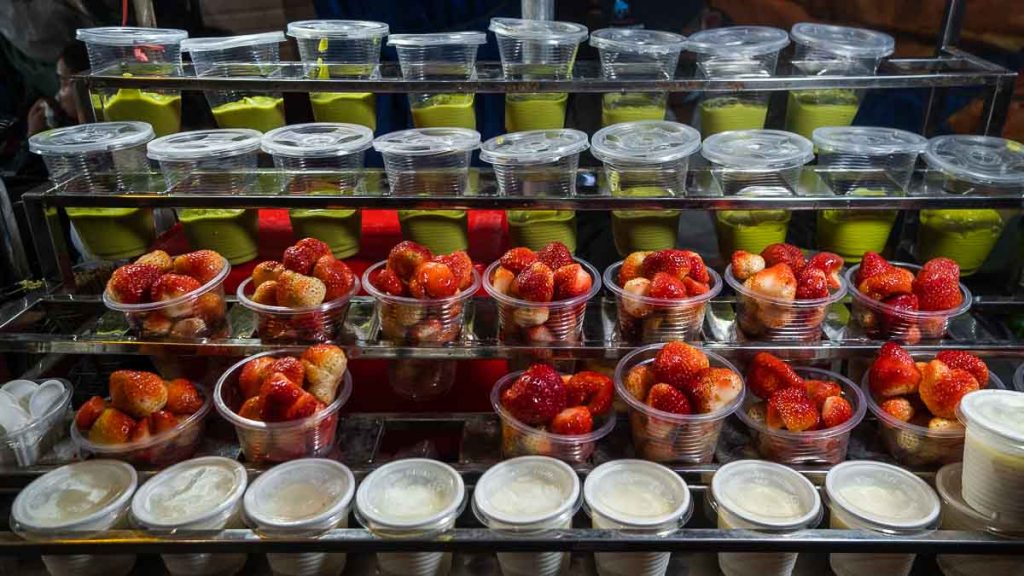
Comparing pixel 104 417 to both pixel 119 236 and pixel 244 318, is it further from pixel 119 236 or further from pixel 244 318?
pixel 119 236

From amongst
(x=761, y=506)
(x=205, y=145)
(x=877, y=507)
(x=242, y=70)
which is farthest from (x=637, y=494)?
(x=242, y=70)

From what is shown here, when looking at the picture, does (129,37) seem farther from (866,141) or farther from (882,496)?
(882,496)

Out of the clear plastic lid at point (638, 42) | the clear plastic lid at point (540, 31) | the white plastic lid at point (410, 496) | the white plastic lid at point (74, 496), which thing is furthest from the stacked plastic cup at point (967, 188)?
the white plastic lid at point (74, 496)

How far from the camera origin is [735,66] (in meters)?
2.25

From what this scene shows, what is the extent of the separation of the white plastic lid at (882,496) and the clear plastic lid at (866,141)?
2.88 ft

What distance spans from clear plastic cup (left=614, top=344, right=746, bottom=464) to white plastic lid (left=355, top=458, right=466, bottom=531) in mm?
444

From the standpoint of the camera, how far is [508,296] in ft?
6.45

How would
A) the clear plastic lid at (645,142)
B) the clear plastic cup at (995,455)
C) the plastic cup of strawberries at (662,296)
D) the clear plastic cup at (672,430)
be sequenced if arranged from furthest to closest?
1. the clear plastic lid at (645,142)
2. the plastic cup of strawberries at (662,296)
3. the clear plastic cup at (672,430)
4. the clear plastic cup at (995,455)

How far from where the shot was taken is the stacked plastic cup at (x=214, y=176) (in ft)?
6.91

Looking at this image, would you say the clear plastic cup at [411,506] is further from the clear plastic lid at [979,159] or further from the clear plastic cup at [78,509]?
the clear plastic lid at [979,159]

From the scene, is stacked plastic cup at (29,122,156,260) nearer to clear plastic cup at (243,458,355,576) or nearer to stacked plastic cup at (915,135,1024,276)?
clear plastic cup at (243,458,355,576)

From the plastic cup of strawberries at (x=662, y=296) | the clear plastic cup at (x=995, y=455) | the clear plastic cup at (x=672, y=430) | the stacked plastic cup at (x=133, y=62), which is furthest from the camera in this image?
the stacked plastic cup at (x=133, y=62)

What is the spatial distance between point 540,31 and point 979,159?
4.23ft

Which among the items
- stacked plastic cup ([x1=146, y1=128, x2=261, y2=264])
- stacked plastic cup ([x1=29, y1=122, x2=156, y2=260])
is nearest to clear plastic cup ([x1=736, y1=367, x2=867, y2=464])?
stacked plastic cup ([x1=146, y1=128, x2=261, y2=264])
